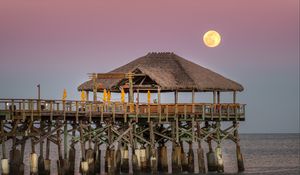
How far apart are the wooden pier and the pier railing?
0.20 feet

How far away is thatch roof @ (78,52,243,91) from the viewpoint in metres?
70.7

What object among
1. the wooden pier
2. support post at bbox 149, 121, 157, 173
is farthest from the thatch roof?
support post at bbox 149, 121, 157, 173

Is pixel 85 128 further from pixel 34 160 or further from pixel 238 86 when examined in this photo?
pixel 238 86

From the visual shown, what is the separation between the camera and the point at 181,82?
71.3 meters

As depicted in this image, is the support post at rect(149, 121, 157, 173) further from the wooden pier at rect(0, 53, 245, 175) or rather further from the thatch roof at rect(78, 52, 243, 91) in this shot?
the thatch roof at rect(78, 52, 243, 91)

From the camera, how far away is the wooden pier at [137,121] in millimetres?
62375

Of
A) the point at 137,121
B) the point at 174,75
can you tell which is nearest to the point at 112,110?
the point at 137,121

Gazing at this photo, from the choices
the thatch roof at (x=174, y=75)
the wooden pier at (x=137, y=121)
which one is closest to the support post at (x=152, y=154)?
the wooden pier at (x=137, y=121)

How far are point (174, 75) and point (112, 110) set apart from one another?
866 cm

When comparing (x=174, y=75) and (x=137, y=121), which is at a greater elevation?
(x=174, y=75)

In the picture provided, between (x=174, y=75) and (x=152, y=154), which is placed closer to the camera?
(x=152, y=154)

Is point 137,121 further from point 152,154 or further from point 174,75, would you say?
point 174,75

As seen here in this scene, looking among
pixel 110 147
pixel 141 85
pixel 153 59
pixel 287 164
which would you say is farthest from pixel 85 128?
pixel 287 164

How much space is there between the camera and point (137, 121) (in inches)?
2662
